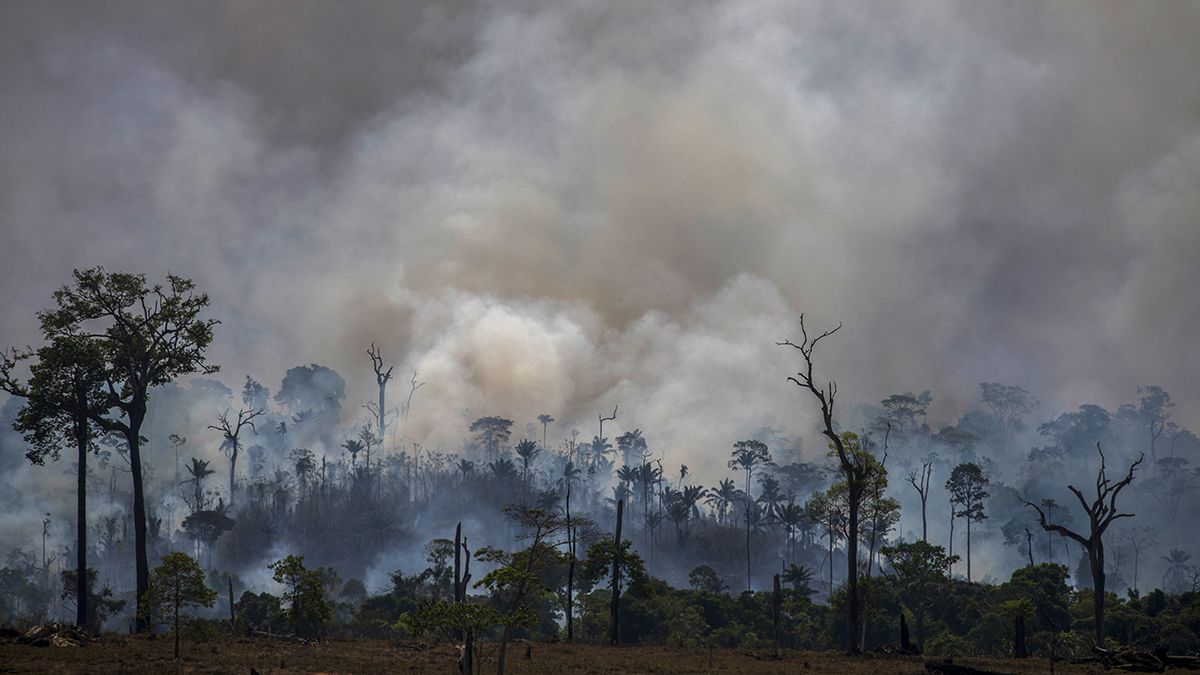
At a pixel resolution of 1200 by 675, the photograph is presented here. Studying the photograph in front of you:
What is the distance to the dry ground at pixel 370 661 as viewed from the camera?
122 ft

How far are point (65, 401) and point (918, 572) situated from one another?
2492 inches

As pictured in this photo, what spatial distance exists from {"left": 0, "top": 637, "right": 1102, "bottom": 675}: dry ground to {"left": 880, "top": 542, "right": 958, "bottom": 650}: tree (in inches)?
993

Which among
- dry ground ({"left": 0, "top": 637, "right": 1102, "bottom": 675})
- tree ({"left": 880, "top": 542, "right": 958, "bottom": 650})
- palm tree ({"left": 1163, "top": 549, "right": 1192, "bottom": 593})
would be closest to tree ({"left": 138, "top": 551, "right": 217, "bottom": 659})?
dry ground ({"left": 0, "top": 637, "right": 1102, "bottom": 675})

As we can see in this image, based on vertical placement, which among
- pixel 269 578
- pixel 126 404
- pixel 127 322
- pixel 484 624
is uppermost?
pixel 127 322

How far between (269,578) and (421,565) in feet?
76.6

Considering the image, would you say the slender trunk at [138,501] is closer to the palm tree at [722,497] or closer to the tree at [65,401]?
the tree at [65,401]

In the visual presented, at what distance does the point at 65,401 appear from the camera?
53.5 meters

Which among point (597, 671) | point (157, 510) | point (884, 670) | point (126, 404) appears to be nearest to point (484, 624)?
point (597, 671)

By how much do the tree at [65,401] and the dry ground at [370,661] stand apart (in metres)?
11.8

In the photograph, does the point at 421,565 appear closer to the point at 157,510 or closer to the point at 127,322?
the point at 157,510

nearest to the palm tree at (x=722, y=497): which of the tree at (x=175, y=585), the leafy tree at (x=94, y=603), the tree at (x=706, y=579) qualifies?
the tree at (x=706, y=579)

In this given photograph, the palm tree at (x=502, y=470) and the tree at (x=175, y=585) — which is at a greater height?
the palm tree at (x=502, y=470)

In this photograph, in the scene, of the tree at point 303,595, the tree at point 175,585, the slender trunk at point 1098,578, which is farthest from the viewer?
the slender trunk at point 1098,578

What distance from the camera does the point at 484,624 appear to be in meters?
30.5
